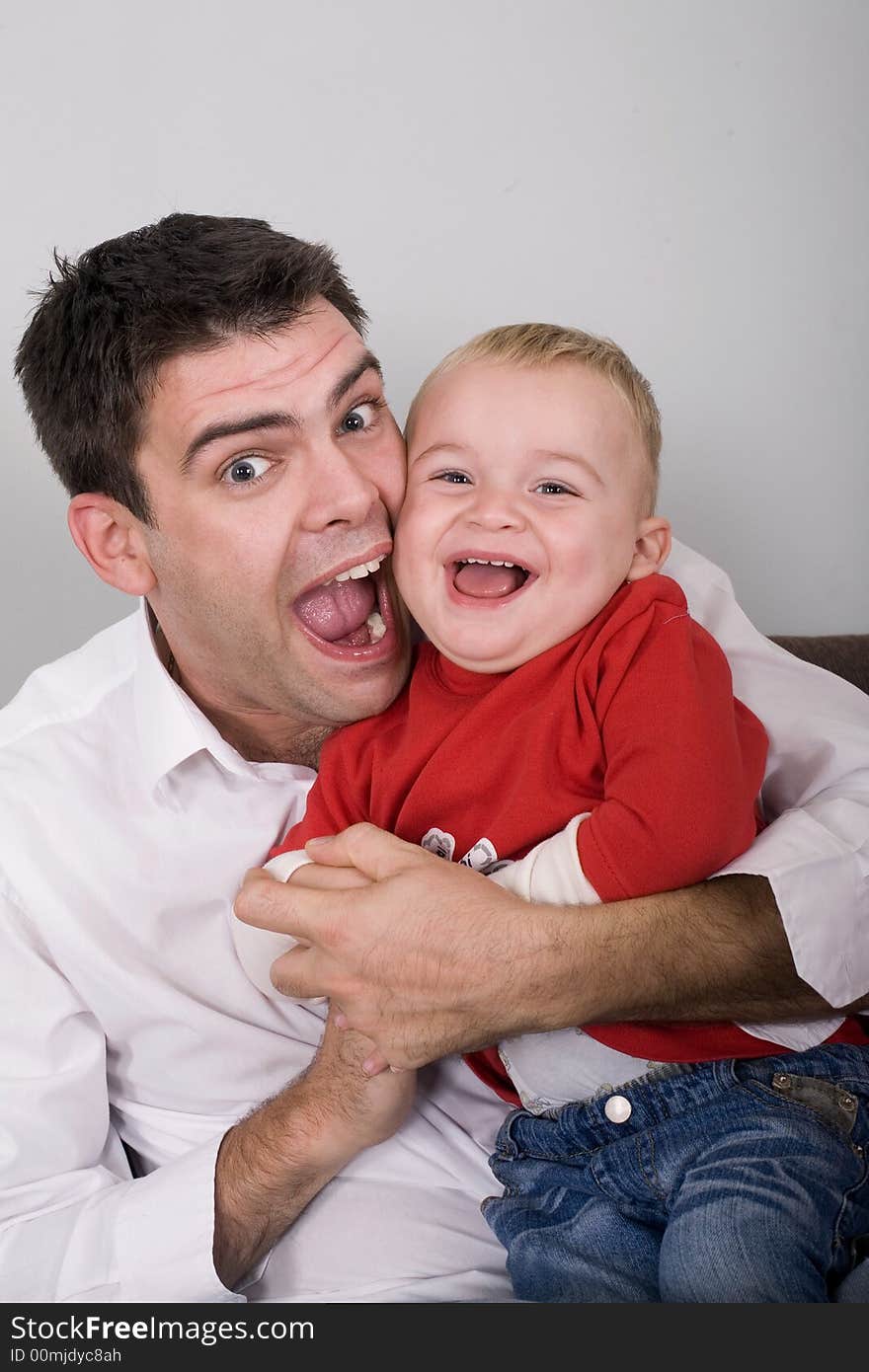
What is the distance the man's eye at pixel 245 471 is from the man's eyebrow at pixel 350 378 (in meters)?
0.13

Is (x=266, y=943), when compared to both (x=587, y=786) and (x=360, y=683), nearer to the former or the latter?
(x=360, y=683)

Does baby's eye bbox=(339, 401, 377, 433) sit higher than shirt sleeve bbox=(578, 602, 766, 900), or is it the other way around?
baby's eye bbox=(339, 401, 377, 433)

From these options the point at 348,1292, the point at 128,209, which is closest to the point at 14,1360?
the point at 348,1292

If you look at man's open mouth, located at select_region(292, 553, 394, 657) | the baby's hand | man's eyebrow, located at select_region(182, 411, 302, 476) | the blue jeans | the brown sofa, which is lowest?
the blue jeans

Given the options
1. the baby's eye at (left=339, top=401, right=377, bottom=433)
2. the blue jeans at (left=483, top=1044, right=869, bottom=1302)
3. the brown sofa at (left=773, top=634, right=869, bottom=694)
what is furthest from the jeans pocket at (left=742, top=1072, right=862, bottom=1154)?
the baby's eye at (left=339, top=401, right=377, bottom=433)

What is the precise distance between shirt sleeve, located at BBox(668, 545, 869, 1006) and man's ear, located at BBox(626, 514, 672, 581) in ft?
0.88

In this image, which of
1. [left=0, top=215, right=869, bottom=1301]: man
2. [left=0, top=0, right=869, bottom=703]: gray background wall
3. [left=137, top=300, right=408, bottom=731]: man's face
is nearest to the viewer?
[left=0, top=215, right=869, bottom=1301]: man

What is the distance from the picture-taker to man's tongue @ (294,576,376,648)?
2016 mm

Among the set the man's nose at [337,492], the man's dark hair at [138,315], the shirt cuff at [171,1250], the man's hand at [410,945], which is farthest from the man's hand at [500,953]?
the man's dark hair at [138,315]

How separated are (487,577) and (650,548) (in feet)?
0.79

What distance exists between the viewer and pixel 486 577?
1801 millimetres

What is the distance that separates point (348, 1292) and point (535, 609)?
3.19 feet

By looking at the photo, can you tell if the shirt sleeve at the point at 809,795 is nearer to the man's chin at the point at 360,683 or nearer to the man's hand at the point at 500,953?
the man's hand at the point at 500,953

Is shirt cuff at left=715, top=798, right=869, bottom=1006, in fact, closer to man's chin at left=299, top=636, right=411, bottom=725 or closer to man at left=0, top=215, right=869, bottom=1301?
man at left=0, top=215, right=869, bottom=1301
